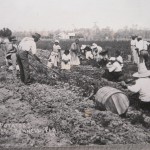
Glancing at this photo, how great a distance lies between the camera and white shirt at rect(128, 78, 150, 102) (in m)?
4.48

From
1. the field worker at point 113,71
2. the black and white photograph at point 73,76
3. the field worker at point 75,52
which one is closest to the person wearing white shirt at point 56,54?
the black and white photograph at point 73,76

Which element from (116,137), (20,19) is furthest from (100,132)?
(20,19)

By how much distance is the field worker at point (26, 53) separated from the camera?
4.49m

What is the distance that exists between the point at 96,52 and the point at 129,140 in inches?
60.9

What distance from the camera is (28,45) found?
4.67 metres

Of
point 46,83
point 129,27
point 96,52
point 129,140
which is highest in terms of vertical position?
point 129,27

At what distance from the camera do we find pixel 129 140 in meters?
4.16

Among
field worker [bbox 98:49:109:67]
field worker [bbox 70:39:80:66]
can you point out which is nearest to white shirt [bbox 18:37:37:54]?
field worker [bbox 70:39:80:66]

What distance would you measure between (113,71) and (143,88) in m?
0.63

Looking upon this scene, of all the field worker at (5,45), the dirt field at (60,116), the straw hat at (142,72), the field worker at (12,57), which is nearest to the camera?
the dirt field at (60,116)

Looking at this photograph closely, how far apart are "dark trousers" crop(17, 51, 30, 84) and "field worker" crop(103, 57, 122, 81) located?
49.6 inches

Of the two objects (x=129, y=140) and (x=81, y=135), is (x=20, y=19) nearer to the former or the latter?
(x=81, y=135)

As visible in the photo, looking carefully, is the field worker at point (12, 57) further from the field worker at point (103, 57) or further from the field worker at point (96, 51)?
the field worker at point (103, 57)

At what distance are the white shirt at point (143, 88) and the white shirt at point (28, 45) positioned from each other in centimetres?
157
